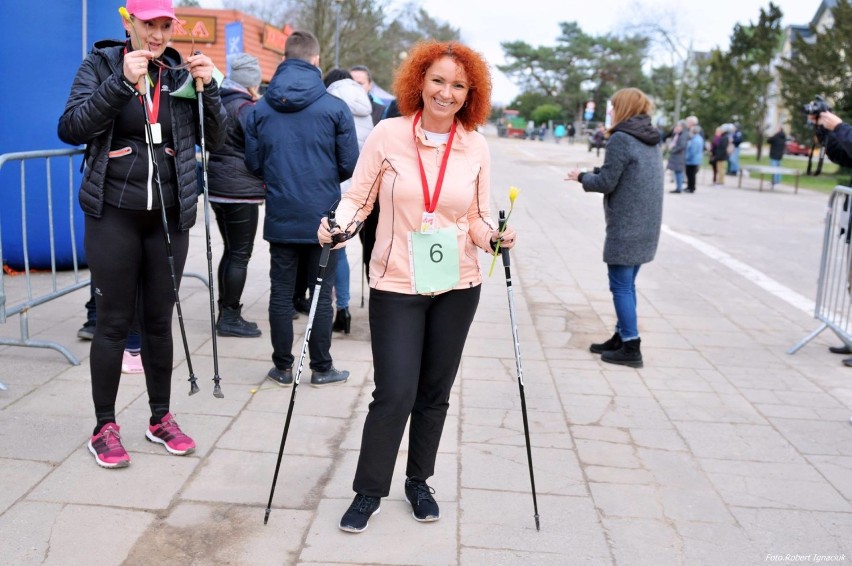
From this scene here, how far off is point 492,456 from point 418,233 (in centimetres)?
143

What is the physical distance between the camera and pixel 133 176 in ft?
11.7

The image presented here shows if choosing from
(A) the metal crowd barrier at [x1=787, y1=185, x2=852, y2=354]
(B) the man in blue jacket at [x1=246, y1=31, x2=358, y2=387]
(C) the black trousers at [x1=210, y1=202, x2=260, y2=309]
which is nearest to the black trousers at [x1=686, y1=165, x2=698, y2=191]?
(A) the metal crowd barrier at [x1=787, y1=185, x2=852, y2=354]

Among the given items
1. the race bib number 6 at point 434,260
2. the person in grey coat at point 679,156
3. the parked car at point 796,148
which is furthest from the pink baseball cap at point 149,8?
the parked car at point 796,148

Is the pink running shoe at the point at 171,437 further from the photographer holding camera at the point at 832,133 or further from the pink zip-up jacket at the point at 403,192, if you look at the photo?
the photographer holding camera at the point at 832,133

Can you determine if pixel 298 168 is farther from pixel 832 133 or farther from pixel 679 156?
pixel 679 156

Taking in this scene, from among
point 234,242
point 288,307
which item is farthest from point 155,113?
point 234,242

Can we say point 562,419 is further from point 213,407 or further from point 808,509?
point 213,407

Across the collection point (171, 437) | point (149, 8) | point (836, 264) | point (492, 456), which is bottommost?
point (492, 456)

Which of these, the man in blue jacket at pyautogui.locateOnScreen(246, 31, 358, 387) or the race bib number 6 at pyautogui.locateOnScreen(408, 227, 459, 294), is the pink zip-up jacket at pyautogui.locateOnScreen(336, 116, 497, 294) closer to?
the race bib number 6 at pyautogui.locateOnScreen(408, 227, 459, 294)

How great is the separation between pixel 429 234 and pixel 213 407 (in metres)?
2.02

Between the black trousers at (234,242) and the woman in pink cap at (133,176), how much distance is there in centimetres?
197

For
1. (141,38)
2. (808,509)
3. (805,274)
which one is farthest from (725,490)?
(805,274)

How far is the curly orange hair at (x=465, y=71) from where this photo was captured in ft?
10.6

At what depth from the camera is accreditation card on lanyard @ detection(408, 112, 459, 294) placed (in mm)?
3191
